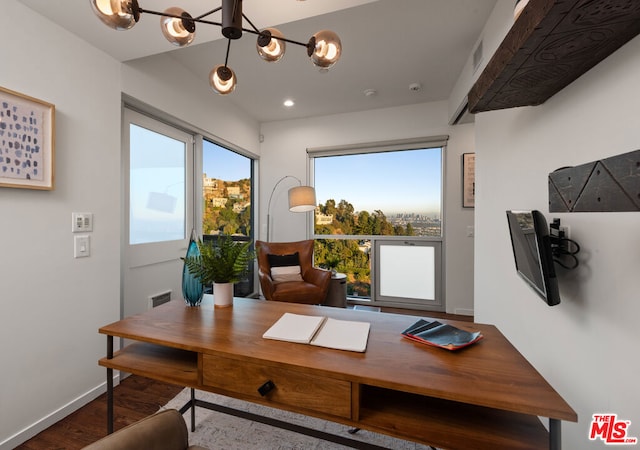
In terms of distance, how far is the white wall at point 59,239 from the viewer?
1493 millimetres

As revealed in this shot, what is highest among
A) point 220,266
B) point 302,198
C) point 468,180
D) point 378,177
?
point 378,177

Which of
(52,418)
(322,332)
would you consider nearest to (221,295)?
(322,332)

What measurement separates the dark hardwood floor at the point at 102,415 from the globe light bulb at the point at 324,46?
7.63ft

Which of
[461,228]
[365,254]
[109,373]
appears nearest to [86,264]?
[109,373]

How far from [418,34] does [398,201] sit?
2109 millimetres

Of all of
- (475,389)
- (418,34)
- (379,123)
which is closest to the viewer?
(475,389)

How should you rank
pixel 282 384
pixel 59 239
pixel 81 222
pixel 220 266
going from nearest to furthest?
pixel 282 384
pixel 220 266
pixel 59 239
pixel 81 222

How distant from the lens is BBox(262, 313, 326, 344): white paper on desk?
3.50 feet

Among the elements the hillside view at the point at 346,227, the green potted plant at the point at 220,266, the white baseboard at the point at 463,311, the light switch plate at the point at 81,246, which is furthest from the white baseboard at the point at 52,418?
the white baseboard at the point at 463,311

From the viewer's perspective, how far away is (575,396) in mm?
1059

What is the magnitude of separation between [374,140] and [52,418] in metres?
4.03

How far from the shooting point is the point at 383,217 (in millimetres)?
4023

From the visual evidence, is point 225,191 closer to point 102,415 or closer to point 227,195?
point 227,195

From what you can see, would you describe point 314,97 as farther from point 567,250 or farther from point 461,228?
point 567,250
